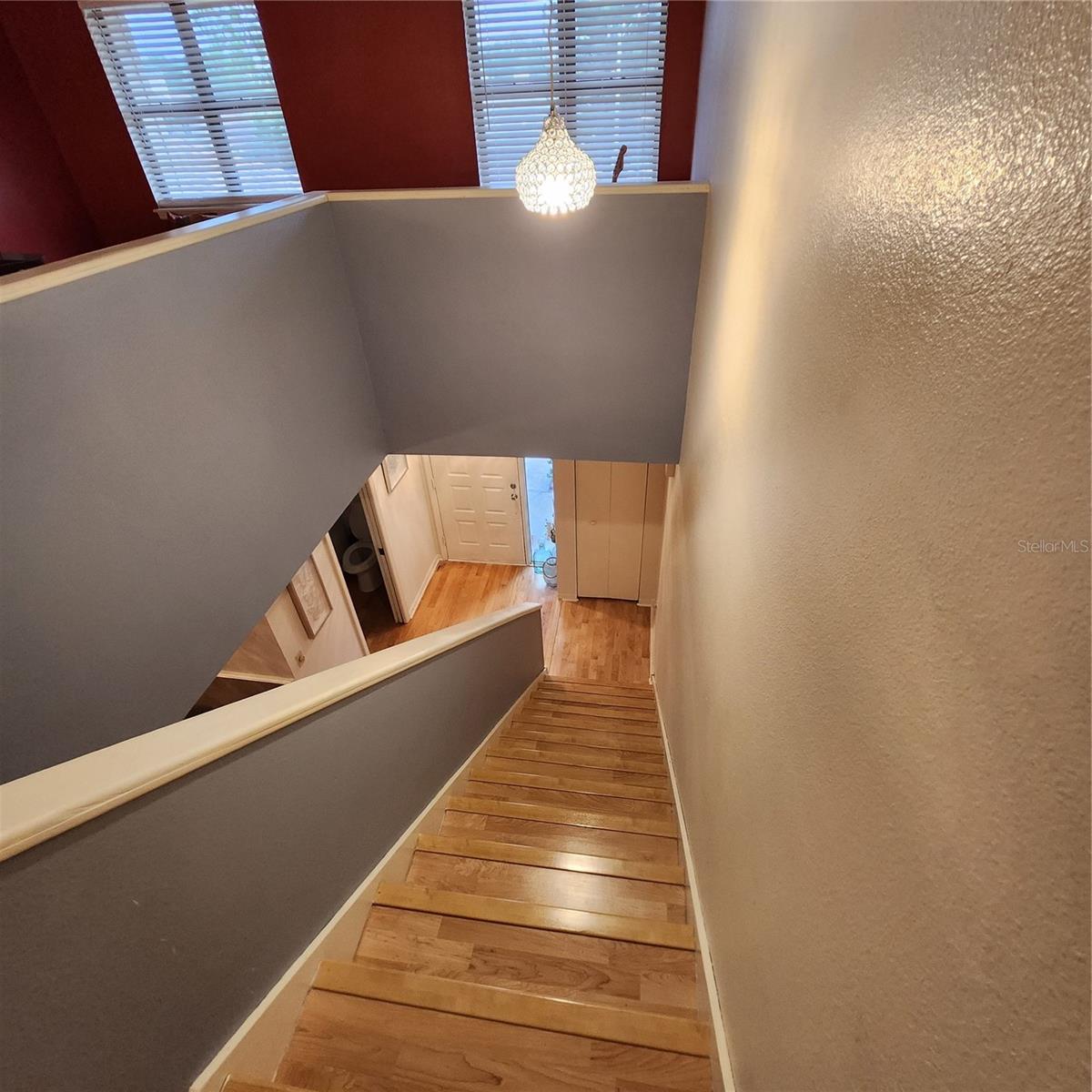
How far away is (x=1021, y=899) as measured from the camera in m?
0.46

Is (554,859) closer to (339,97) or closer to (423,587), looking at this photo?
(423,587)

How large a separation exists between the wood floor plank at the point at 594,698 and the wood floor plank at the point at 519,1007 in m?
2.54

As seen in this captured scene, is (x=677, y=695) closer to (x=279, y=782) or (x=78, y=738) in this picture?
(x=279, y=782)

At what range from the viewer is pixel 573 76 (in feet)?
10.8

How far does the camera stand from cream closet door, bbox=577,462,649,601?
4.96 meters

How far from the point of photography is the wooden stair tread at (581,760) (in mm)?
3025

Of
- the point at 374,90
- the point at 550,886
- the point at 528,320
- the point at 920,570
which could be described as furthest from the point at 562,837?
the point at 374,90

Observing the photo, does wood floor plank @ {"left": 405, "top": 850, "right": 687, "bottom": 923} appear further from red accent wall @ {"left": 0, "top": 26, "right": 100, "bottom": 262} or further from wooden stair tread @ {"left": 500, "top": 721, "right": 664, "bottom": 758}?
red accent wall @ {"left": 0, "top": 26, "right": 100, "bottom": 262}

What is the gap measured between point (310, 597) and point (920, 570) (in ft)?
12.8

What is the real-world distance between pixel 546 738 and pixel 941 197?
10.3 ft

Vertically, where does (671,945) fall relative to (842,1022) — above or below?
above

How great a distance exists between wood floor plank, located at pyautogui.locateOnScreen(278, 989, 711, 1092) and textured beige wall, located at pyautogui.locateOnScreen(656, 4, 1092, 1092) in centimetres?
27

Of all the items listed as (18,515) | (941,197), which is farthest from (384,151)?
(941,197)

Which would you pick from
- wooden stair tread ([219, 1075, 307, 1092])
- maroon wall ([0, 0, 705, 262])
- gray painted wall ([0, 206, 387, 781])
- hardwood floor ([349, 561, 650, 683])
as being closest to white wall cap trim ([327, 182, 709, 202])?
gray painted wall ([0, 206, 387, 781])
